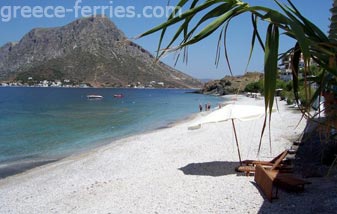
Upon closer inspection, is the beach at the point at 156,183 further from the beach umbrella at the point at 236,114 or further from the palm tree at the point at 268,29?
the palm tree at the point at 268,29

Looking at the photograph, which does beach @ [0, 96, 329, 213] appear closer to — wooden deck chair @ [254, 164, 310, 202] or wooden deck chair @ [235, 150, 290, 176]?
wooden deck chair @ [254, 164, 310, 202]

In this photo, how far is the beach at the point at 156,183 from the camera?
24.7 feet

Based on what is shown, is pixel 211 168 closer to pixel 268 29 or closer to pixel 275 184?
pixel 275 184

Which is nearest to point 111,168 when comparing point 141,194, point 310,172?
point 141,194

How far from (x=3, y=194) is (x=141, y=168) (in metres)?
4.21

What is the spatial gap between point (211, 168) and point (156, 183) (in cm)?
191

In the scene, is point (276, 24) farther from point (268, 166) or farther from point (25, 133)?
point (25, 133)

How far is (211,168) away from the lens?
35.6 ft

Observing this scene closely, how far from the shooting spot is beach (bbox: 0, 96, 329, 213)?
24.7 feet

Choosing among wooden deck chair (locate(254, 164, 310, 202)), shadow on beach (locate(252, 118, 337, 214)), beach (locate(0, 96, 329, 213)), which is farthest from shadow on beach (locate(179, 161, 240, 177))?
wooden deck chair (locate(254, 164, 310, 202))

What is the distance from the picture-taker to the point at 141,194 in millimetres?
8836

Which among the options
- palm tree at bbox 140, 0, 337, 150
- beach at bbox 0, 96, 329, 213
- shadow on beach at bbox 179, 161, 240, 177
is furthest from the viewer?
shadow on beach at bbox 179, 161, 240, 177

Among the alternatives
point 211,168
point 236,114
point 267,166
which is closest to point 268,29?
point 267,166

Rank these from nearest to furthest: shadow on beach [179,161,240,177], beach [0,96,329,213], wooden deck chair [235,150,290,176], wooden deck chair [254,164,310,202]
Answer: wooden deck chair [254,164,310,202]
beach [0,96,329,213]
wooden deck chair [235,150,290,176]
shadow on beach [179,161,240,177]
